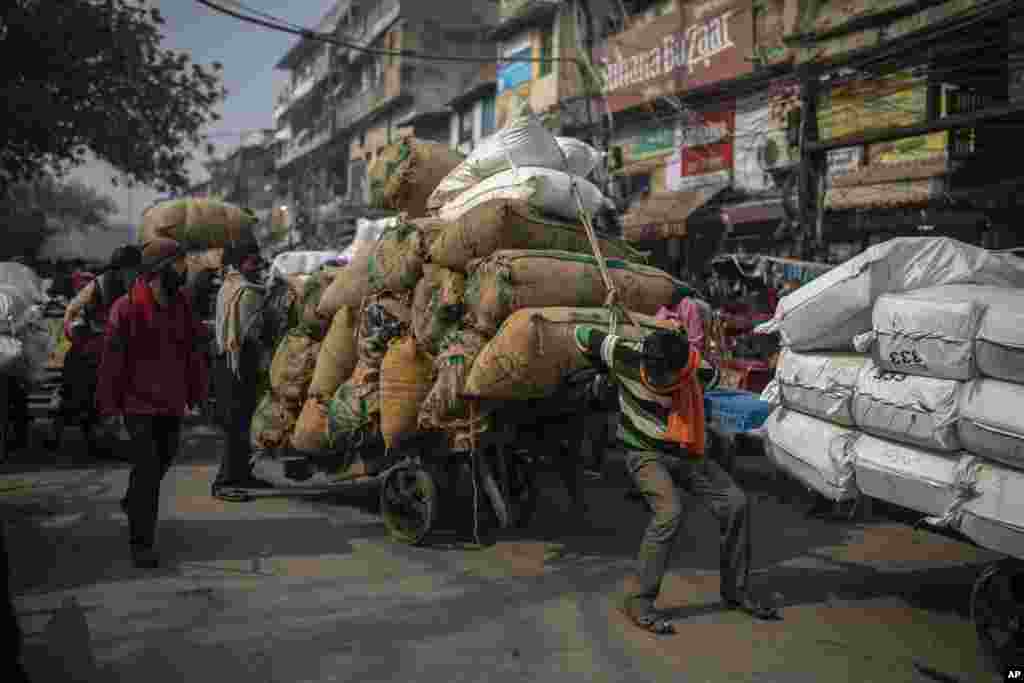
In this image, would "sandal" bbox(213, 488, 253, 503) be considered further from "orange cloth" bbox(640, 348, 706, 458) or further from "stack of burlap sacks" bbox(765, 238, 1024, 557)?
"stack of burlap sacks" bbox(765, 238, 1024, 557)

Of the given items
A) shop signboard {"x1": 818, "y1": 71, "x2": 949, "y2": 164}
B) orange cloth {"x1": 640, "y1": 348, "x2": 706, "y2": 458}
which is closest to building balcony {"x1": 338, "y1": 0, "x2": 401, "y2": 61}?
shop signboard {"x1": 818, "y1": 71, "x2": 949, "y2": 164}

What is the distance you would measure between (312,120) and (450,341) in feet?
163

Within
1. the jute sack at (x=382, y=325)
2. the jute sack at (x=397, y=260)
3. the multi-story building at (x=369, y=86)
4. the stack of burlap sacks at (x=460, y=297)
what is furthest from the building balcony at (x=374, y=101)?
the jute sack at (x=382, y=325)

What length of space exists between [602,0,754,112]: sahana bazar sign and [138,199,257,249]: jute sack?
10128 mm

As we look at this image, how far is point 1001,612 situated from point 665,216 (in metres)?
13.4

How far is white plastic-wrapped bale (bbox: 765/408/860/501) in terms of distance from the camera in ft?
14.8

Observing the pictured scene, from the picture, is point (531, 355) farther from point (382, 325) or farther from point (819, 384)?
point (819, 384)

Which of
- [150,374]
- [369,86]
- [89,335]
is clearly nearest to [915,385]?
[150,374]

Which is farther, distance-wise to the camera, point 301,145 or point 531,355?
point 301,145

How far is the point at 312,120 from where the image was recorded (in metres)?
52.1

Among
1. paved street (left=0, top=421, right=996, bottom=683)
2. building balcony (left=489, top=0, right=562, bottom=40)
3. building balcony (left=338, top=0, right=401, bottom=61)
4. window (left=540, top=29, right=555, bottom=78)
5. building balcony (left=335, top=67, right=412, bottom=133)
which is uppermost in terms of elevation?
building balcony (left=338, top=0, right=401, bottom=61)

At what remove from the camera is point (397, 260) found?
5934mm

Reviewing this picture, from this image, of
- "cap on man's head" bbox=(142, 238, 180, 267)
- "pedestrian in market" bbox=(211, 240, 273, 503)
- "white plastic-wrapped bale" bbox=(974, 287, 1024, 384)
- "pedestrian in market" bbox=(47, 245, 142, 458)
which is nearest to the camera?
"white plastic-wrapped bale" bbox=(974, 287, 1024, 384)

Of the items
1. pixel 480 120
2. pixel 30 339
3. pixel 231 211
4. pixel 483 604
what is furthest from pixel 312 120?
pixel 483 604
